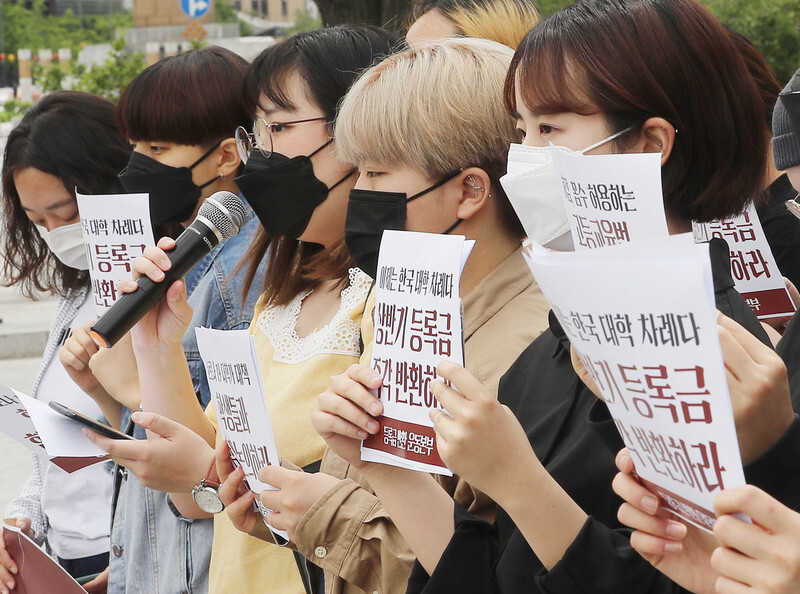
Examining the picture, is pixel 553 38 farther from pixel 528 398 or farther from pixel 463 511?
pixel 463 511

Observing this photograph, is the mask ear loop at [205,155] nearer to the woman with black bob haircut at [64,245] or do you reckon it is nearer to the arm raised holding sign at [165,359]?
the woman with black bob haircut at [64,245]

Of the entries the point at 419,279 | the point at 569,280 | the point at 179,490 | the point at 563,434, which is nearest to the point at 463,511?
the point at 563,434

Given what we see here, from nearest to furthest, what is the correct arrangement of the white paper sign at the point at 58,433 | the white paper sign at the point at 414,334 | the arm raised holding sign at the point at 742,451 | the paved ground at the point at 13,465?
the arm raised holding sign at the point at 742,451, the white paper sign at the point at 414,334, the white paper sign at the point at 58,433, the paved ground at the point at 13,465

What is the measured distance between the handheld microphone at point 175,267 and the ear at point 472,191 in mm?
725

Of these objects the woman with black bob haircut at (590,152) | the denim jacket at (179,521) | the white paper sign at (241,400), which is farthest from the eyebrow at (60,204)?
the woman with black bob haircut at (590,152)

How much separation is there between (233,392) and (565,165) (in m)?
0.90

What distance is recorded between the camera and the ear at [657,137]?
1897 millimetres

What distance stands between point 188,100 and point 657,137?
1.91 metres

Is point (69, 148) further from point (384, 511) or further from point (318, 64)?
point (384, 511)

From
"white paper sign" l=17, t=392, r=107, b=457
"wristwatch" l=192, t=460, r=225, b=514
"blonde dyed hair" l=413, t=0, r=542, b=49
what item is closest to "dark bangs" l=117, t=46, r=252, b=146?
"blonde dyed hair" l=413, t=0, r=542, b=49

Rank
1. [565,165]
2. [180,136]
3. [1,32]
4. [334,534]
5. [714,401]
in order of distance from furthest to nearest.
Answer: [1,32] < [180,136] < [334,534] < [565,165] < [714,401]

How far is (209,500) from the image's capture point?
2.64 metres

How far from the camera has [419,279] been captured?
68.0 inches

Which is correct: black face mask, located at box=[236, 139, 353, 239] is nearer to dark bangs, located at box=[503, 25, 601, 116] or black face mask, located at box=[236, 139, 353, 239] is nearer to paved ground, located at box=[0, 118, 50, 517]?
dark bangs, located at box=[503, 25, 601, 116]
